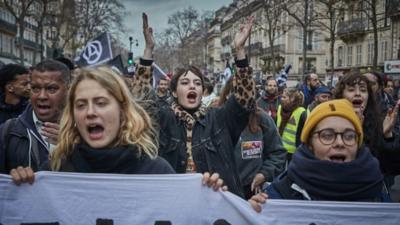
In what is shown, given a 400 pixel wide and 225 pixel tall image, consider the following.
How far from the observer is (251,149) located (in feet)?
17.4

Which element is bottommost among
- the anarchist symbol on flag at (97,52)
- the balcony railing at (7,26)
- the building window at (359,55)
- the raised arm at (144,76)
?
the raised arm at (144,76)

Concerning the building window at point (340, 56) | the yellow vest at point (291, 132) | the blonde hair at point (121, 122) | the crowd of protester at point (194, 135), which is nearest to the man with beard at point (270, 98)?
the yellow vest at point (291, 132)

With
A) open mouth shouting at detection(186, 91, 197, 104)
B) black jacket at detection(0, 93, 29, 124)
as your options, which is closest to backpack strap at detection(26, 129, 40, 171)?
open mouth shouting at detection(186, 91, 197, 104)

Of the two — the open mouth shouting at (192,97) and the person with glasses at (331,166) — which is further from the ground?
the open mouth shouting at (192,97)

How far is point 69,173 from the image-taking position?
2.99 m

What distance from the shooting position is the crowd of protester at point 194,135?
2.88m

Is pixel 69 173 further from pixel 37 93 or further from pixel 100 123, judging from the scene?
pixel 37 93

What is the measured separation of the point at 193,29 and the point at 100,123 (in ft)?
260

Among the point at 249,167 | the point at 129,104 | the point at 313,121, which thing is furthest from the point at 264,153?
the point at 129,104

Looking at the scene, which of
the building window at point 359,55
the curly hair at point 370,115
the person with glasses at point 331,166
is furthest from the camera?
the building window at point 359,55

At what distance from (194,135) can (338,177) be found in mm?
1514

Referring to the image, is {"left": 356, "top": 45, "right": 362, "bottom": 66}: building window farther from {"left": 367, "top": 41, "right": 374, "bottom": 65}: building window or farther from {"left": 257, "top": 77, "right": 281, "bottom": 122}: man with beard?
{"left": 257, "top": 77, "right": 281, "bottom": 122}: man with beard

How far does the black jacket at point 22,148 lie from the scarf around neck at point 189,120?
119cm

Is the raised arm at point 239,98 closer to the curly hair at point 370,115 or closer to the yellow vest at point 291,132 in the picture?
the curly hair at point 370,115
